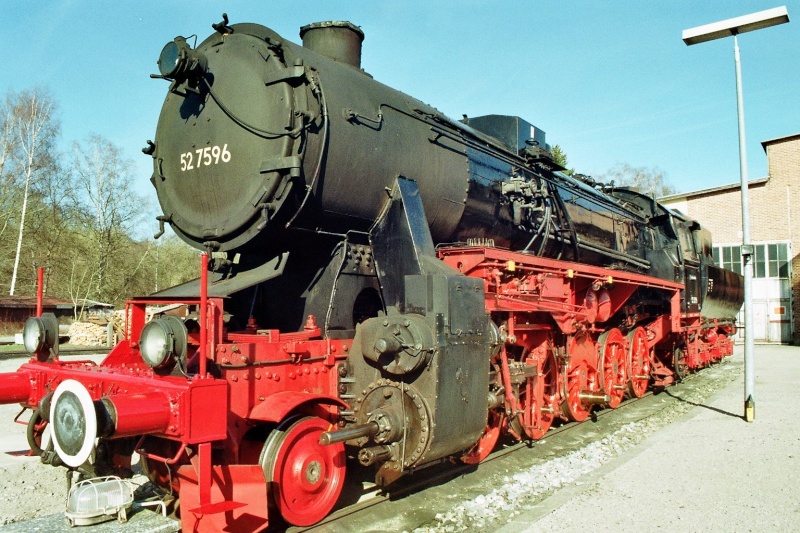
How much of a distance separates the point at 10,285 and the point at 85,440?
3232 centimetres

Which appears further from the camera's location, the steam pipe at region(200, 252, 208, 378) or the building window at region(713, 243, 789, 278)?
the building window at region(713, 243, 789, 278)

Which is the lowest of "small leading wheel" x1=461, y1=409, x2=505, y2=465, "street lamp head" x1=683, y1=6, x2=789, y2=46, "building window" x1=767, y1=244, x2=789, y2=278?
"small leading wheel" x1=461, y1=409, x2=505, y2=465

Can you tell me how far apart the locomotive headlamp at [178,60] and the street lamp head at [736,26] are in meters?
7.69

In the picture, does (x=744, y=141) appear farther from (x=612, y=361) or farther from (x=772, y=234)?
(x=772, y=234)

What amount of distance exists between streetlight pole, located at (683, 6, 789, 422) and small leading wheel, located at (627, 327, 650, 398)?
1519mm

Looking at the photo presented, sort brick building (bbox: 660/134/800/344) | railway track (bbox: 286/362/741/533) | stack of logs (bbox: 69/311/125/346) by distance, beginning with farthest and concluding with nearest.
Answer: brick building (bbox: 660/134/800/344) < stack of logs (bbox: 69/311/125/346) < railway track (bbox: 286/362/741/533)

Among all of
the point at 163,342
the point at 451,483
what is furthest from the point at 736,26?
the point at 163,342

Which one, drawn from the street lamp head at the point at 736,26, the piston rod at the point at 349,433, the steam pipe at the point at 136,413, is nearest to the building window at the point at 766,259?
the street lamp head at the point at 736,26

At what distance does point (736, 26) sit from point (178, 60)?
Answer: 8209 mm

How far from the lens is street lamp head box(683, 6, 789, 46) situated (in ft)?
28.8

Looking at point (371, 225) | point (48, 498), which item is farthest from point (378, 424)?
point (48, 498)

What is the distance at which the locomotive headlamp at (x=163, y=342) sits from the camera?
12.5ft

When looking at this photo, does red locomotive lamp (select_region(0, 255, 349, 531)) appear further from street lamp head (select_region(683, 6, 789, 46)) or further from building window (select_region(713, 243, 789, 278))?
building window (select_region(713, 243, 789, 278))

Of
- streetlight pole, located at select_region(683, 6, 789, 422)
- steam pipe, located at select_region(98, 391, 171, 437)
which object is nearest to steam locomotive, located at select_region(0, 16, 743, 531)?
steam pipe, located at select_region(98, 391, 171, 437)
